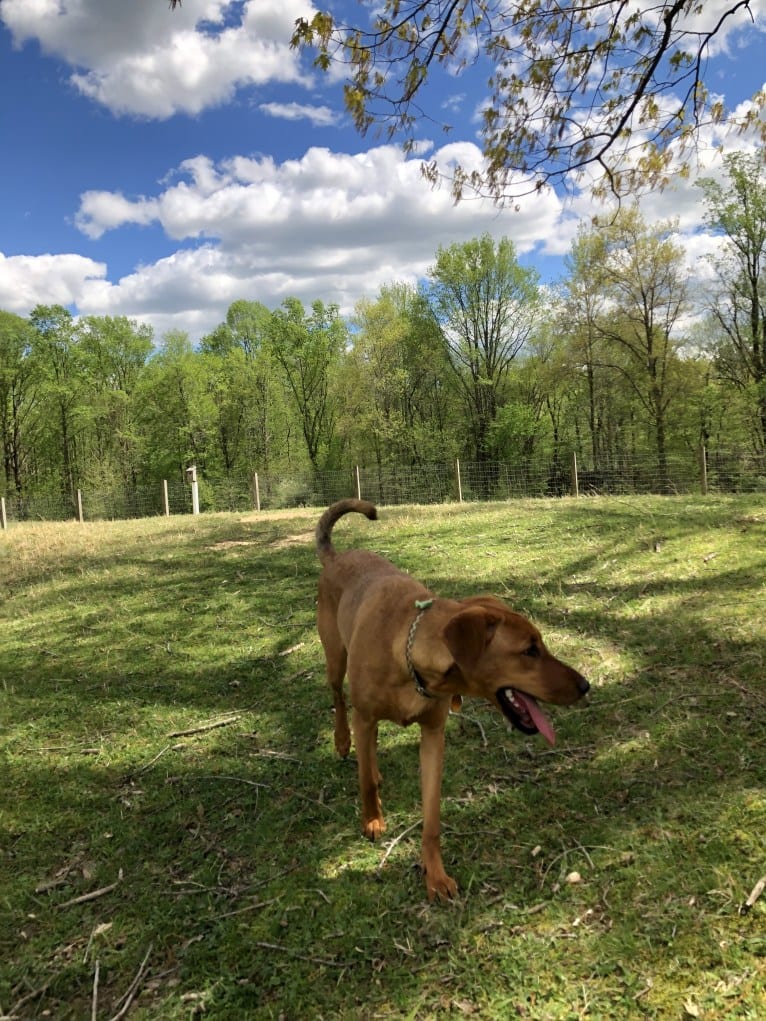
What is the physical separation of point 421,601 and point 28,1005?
2090mm

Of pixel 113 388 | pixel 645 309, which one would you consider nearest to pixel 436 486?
pixel 645 309

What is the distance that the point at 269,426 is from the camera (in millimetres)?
43031

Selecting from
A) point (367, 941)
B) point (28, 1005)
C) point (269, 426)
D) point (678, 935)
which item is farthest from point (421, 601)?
point (269, 426)

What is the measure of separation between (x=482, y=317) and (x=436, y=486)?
18.0 m

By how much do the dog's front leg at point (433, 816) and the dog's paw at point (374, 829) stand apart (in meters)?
0.37

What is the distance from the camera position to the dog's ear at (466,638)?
221cm

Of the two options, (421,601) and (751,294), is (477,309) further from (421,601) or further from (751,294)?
(421,601)

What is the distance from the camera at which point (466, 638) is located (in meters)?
2.21

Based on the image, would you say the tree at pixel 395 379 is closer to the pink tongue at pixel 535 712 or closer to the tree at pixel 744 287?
the tree at pixel 744 287

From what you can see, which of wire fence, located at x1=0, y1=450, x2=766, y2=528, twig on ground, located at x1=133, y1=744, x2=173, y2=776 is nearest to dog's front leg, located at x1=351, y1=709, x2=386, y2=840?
twig on ground, located at x1=133, y1=744, x2=173, y2=776

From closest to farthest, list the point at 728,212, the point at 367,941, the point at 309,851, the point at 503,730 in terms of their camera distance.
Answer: the point at 367,941
the point at 309,851
the point at 503,730
the point at 728,212

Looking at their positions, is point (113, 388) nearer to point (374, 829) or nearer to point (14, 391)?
point (14, 391)

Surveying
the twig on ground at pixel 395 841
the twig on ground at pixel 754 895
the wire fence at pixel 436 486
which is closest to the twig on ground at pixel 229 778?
the twig on ground at pixel 395 841

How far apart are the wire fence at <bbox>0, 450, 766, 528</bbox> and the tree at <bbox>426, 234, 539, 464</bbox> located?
14359mm
